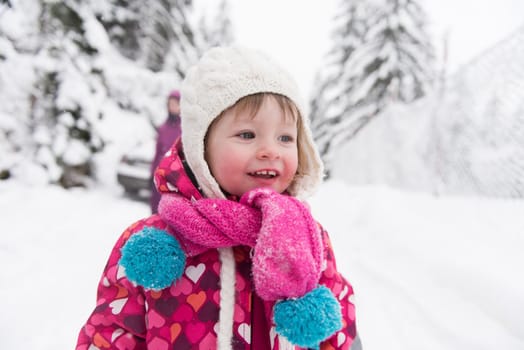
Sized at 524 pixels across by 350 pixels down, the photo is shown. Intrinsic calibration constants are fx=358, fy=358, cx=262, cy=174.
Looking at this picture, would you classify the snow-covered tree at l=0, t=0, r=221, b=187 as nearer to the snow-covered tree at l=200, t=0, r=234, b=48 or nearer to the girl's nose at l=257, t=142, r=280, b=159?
the girl's nose at l=257, t=142, r=280, b=159

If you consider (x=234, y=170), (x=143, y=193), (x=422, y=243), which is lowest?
(x=143, y=193)

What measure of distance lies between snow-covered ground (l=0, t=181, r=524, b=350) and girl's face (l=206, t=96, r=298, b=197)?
5.97 feet

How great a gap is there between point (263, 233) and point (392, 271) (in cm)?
302

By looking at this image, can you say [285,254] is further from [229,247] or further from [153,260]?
[153,260]

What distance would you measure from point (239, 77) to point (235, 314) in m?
0.81

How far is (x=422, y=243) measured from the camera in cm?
387

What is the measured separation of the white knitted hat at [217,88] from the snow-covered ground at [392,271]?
1912mm

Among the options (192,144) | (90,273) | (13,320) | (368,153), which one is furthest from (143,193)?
(192,144)

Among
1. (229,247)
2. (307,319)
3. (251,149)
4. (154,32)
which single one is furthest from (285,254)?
(154,32)

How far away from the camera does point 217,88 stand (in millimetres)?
1279

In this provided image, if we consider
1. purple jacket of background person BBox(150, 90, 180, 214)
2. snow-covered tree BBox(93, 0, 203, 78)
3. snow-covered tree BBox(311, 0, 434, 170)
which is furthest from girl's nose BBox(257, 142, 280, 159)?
snow-covered tree BBox(311, 0, 434, 170)

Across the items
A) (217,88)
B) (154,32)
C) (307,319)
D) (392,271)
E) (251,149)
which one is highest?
(154,32)

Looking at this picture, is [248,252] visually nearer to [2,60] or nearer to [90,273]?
[90,273]

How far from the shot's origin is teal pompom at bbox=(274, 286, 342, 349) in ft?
3.22
